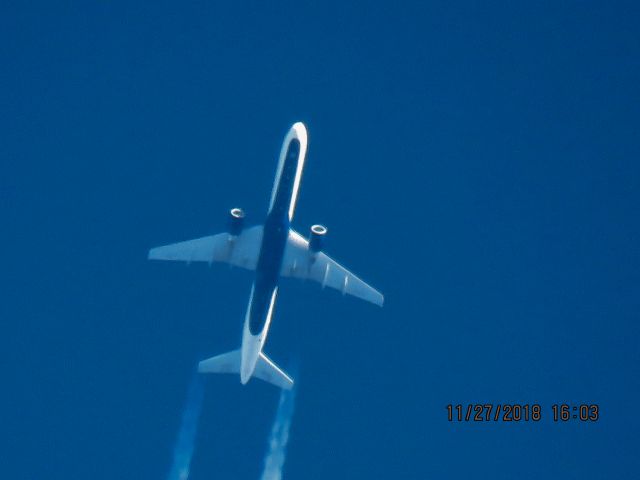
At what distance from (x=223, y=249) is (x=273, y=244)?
17.1 ft

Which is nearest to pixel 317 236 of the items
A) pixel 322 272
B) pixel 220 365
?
pixel 322 272

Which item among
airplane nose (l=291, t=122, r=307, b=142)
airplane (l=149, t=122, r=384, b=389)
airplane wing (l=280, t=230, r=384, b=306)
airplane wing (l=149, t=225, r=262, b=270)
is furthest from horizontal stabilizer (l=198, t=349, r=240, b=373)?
airplane nose (l=291, t=122, r=307, b=142)

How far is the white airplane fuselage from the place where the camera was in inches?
2185

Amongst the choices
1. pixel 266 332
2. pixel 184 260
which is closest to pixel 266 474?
pixel 266 332

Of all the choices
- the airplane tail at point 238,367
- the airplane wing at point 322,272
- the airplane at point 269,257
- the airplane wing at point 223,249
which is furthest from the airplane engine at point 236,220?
the airplane tail at point 238,367

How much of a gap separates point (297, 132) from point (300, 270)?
904cm

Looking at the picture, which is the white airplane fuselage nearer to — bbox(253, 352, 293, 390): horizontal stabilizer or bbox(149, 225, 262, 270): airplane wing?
bbox(253, 352, 293, 390): horizontal stabilizer

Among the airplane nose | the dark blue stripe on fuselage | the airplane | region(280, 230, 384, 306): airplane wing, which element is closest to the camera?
the dark blue stripe on fuselage

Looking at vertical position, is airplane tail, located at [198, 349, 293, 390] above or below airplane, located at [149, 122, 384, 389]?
below

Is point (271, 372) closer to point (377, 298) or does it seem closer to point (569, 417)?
point (377, 298)

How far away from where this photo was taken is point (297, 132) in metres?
56.6

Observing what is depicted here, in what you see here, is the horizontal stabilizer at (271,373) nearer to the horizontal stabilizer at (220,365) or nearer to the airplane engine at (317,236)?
the horizontal stabilizer at (220,365)

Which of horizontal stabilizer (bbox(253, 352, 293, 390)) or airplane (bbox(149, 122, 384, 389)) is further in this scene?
horizontal stabilizer (bbox(253, 352, 293, 390))

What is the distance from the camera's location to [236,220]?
57344 millimetres
